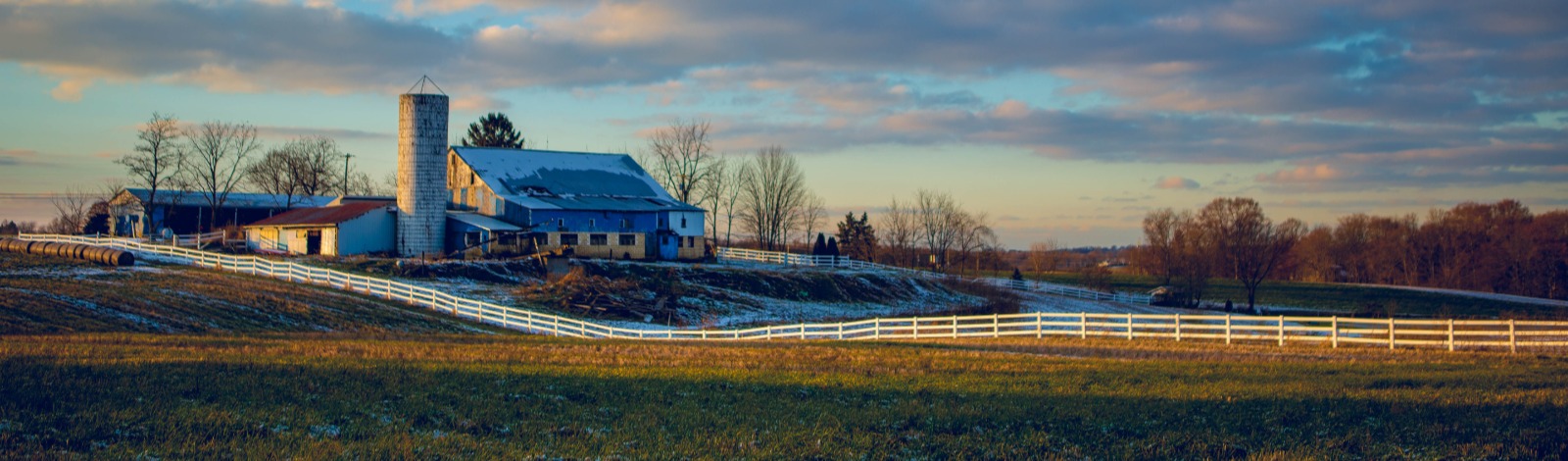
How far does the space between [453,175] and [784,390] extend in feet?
187

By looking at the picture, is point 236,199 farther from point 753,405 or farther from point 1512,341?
point 1512,341

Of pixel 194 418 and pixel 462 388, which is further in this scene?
pixel 462 388

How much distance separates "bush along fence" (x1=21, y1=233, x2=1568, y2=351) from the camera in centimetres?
2419

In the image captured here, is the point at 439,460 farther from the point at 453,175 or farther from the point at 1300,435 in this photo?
the point at 453,175

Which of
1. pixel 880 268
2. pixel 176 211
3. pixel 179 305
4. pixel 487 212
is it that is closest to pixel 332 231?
pixel 487 212

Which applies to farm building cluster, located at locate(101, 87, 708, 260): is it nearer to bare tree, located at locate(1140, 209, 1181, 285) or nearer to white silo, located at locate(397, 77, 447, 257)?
white silo, located at locate(397, 77, 447, 257)

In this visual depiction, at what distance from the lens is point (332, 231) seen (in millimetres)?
58469

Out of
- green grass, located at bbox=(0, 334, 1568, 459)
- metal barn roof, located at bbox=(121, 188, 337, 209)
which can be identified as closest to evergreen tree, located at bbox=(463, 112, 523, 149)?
metal barn roof, located at bbox=(121, 188, 337, 209)

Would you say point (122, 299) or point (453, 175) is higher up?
point (453, 175)

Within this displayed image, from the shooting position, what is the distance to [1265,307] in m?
65.3

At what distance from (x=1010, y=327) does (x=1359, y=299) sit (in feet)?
148

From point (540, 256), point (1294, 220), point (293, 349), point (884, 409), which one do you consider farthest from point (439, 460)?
point (1294, 220)

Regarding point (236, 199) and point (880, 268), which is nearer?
point (880, 268)

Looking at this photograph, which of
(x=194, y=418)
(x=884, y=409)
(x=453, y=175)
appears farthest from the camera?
(x=453, y=175)
